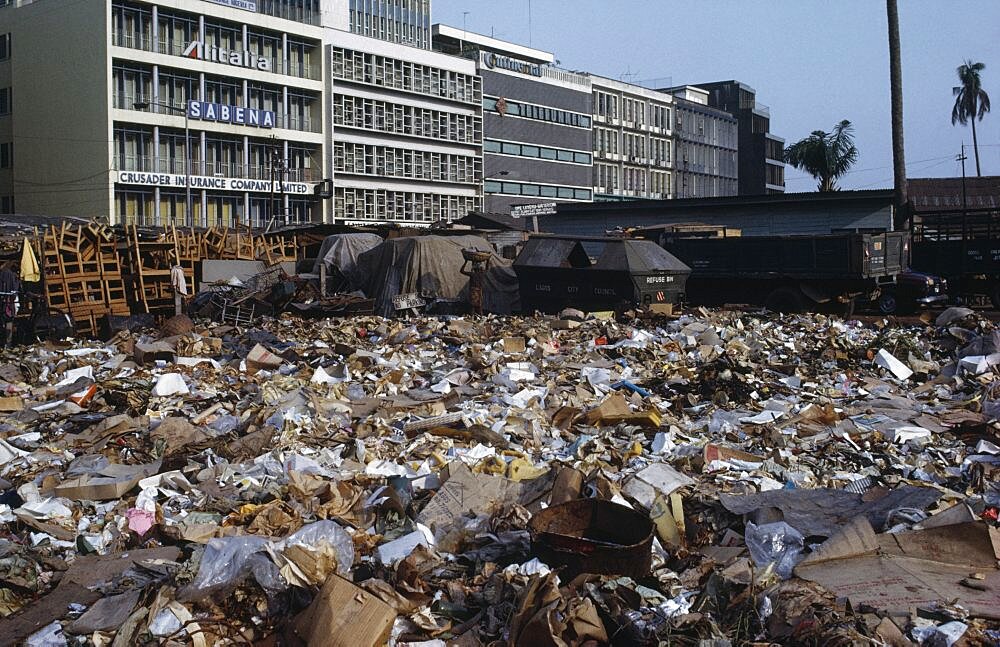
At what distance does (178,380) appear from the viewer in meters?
11.2

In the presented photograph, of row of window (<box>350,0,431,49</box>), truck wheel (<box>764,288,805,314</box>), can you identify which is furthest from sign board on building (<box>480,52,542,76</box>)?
truck wheel (<box>764,288,805,314</box>)

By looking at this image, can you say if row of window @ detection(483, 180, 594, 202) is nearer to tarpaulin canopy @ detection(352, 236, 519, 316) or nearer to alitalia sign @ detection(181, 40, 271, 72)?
alitalia sign @ detection(181, 40, 271, 72)

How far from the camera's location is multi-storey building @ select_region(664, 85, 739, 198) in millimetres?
95625

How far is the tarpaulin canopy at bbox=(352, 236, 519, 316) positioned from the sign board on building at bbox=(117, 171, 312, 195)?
25424mm

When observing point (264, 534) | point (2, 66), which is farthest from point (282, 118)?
point (264, 534)

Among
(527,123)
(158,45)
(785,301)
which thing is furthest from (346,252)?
(527,123)

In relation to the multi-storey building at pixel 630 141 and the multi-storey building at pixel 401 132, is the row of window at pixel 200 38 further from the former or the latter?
the multi-storey building at pixel 630 141

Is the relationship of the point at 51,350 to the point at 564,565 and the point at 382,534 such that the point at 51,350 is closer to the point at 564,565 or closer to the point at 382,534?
the point at 382,534

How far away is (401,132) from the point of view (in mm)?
66188

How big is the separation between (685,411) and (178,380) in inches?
226

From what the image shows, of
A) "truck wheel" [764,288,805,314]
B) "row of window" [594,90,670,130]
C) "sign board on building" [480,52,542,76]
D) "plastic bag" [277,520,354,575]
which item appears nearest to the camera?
"plastic bag" [277,520,354,575]

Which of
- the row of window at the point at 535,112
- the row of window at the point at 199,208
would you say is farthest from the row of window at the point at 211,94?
the row of window at the point at 535,112

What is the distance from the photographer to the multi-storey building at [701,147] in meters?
95.6

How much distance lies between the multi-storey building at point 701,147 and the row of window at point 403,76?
30.0 m
